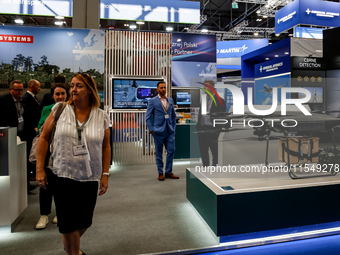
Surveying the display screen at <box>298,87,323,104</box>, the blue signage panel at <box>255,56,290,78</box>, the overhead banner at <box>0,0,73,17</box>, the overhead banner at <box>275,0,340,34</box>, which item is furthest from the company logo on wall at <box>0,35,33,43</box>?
the overhead banner at <box>275,0,340,34</box>

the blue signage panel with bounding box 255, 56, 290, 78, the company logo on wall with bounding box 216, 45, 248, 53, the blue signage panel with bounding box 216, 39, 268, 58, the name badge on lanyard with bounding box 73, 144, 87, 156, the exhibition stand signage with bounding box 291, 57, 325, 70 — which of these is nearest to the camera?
the name badge on lanyard with bounding box 73, 144, 87, 156

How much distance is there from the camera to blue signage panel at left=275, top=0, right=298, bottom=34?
7.49 m

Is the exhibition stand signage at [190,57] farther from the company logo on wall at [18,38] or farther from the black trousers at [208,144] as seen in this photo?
the black trousers at [208,144]

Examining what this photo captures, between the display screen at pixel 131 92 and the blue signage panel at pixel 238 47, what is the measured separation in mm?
9056

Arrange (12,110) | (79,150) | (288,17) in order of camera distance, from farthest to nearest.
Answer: (288,17), (12,110), (79,150)

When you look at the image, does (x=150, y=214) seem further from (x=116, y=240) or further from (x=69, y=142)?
(x=69, y=142)

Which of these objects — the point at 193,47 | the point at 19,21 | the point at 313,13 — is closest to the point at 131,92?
the point at 193,47

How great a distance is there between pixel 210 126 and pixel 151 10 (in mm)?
4822

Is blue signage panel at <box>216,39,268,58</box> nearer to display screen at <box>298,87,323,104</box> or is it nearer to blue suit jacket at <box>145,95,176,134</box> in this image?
blue suit jacket at <box>145,95,176,134</box>

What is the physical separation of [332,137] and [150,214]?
78.5 inches

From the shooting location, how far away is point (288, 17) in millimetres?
8031

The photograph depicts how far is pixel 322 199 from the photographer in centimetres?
225

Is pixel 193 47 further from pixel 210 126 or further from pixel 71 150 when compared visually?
pixel 71 150

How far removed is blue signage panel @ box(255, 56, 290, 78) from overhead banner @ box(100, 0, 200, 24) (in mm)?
2461
